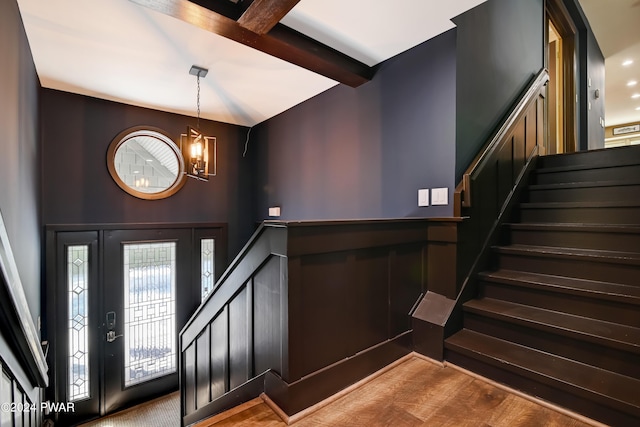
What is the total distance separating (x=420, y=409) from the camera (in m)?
1.39

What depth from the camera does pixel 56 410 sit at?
3148mm

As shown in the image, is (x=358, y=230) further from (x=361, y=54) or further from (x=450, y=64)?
(x=361, y=54)

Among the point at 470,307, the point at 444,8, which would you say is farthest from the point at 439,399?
the point at 444,8

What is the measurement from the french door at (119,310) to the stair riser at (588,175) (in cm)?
408

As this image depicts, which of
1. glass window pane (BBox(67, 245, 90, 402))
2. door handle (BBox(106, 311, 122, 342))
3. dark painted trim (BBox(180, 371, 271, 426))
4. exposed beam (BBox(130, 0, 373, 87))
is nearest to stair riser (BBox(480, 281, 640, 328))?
dark painted trim (BBox(180, 371, 271, 426))

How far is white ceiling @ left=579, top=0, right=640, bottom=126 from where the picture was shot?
161 inches

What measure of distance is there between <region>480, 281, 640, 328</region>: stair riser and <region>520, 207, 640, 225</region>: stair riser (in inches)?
29.3

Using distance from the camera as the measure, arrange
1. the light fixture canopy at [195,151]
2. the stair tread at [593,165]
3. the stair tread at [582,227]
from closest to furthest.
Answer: the stair tread at [582,227]
the stair tread at [593,165]
the light fixture canopy at [195,151]

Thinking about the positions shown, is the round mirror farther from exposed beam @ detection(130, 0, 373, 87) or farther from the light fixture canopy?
exposed beam @ detection(130, 0, 373, 87)

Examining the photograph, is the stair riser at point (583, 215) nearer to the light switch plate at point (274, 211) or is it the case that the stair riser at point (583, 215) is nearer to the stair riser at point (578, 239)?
the stair riser at point (578, 239)

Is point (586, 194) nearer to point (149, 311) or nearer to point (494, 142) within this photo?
point (494, 142)

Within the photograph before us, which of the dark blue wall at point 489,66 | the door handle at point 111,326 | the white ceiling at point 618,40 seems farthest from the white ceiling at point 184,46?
the white ceiling at point 618,40

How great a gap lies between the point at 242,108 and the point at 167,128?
41.3 inches

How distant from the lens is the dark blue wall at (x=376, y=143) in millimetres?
2125
